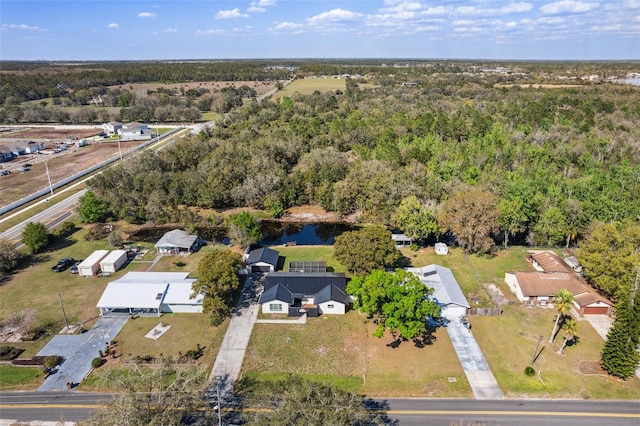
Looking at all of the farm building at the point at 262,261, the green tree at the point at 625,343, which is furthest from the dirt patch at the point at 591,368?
the farm building at the point at 262,261

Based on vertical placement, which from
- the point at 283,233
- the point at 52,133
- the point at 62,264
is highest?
the point at 52,133

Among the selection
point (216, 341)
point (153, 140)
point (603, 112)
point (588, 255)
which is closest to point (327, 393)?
point (216, 341)

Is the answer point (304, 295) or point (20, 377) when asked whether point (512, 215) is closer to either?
point (304, 295)

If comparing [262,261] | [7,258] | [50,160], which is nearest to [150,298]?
[262,261]

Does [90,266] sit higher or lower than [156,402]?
lower

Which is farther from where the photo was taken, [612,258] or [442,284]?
[442,284]

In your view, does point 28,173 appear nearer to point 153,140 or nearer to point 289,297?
point 153,140
